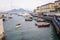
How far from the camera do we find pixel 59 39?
1298 centimetres

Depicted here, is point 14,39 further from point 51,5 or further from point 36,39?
point 51,5

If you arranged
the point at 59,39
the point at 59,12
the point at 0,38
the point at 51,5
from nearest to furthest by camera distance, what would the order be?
1. the point at 0,38
2. the point at 59,39
3. the point at 59,12
4. the point at 51,5

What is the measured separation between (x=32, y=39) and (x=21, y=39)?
0.96 metres

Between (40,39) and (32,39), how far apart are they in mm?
690

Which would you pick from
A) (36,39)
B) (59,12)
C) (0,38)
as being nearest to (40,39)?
(36,39)

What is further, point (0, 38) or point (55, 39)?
point (55, 39)

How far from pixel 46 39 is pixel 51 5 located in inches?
1039

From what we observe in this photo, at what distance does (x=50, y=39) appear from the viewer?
13.4 meters

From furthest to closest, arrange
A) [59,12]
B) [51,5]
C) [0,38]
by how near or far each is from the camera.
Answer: [51,5]
[59,12]
[0,38]

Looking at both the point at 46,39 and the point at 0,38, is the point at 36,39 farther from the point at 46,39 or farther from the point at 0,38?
the point at 0,38

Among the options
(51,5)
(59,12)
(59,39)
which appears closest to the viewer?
(59,39)

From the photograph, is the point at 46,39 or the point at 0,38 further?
the point at 46,39

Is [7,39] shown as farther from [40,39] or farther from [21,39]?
Result: [40,39]

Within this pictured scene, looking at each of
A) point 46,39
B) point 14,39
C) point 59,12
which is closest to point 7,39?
point 14,39
